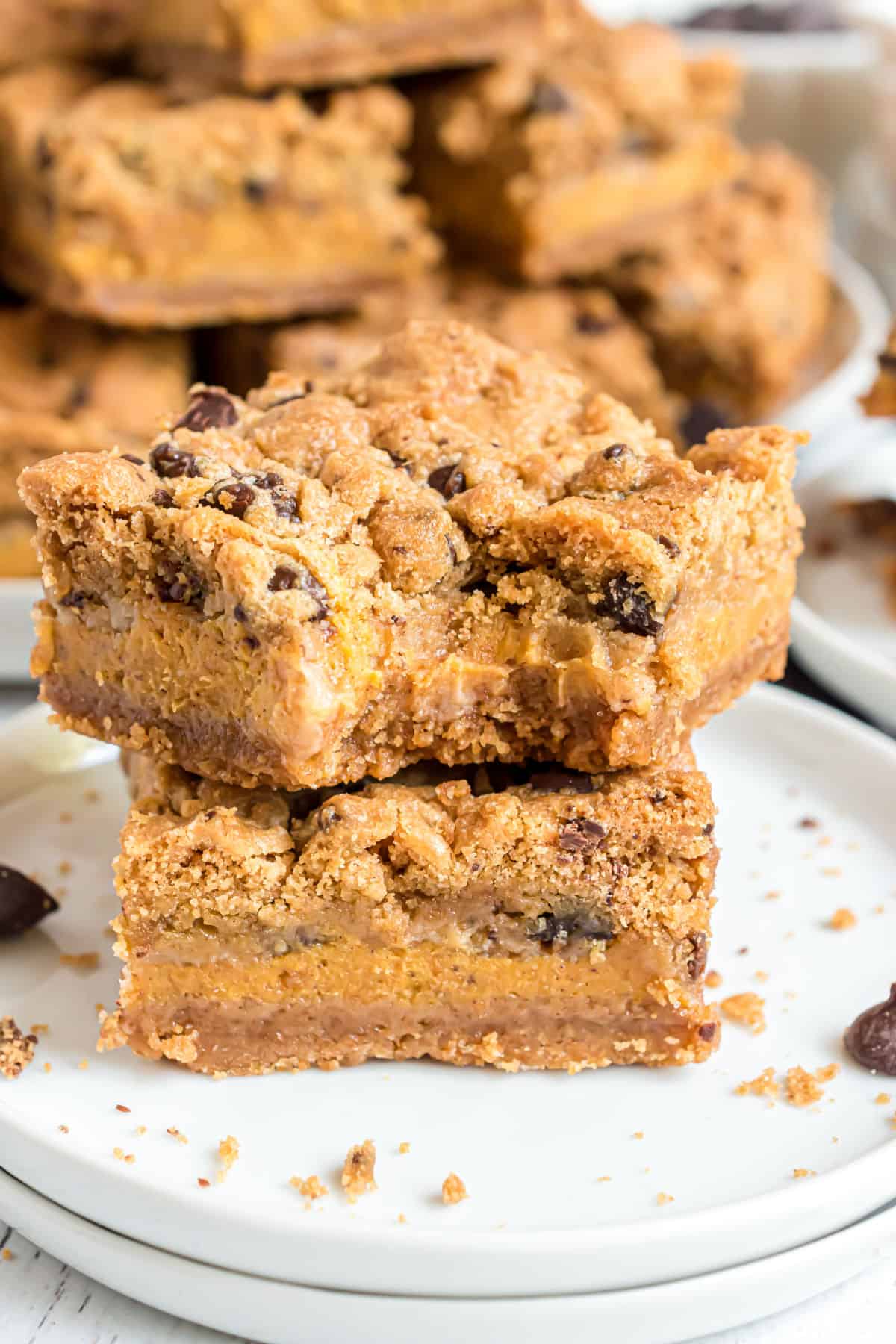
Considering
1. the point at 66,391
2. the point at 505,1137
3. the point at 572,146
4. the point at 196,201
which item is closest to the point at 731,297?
the point at 572,146

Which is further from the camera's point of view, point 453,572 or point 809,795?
point 809,795

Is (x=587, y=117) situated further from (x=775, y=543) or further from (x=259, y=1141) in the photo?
(x=259, y=1141)

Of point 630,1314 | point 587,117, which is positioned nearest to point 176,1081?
point 630,1314

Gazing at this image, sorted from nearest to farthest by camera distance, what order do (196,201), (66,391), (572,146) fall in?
(66,391) < (196,201) < (572,146)

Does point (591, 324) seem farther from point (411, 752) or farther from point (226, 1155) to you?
point (226, 1155)

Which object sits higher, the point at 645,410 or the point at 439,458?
the point at 439,458

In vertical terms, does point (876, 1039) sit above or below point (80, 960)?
above

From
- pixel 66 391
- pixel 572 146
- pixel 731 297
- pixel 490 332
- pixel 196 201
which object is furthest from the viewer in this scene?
pixel 731 297
